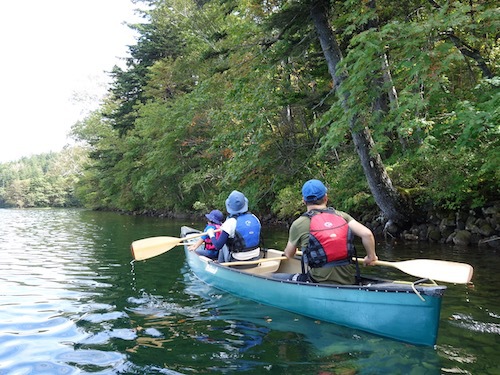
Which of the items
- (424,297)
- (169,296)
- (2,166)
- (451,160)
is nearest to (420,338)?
(424,297)

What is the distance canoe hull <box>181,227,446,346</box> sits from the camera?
4.30 meters

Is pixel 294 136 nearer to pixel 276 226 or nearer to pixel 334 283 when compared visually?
pixel 276 226

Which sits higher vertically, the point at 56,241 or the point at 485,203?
the point at 485,203

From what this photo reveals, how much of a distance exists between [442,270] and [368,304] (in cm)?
93

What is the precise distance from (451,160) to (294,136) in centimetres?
719

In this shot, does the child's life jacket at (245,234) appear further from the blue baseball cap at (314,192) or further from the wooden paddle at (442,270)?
the wooden paddle at (442,270)

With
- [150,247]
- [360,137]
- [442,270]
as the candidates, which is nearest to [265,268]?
[150,247]

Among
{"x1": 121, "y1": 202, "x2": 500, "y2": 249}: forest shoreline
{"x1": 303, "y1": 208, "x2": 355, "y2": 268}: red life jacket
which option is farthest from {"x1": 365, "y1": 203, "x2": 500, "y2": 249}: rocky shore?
{"x1": 303, "y1": 208, "x2": 355, "y2": 268}: red life jacket

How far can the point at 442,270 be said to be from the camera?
479 centimetres

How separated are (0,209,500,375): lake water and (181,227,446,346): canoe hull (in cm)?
10

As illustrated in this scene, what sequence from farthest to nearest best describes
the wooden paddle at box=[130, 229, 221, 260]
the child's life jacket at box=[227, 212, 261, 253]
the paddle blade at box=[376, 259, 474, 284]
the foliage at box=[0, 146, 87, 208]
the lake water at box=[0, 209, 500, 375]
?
1. the foliage at box=[0, 146, 87, 208]
2. the wooden paddle at box=[130, 229, 221, 260]
3. the child's life jacket at box=[227, 212, 261, 253]
4. the paddle blade at box=[376, 259, 474, 284]
5. the lake water at box=[0, 209, 500, 375]

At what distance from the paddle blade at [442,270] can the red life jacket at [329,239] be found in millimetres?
716

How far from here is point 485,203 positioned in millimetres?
11336

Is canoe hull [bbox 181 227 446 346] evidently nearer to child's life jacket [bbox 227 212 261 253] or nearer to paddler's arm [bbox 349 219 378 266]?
paddler's arm [bbox 349 219 378 266]
